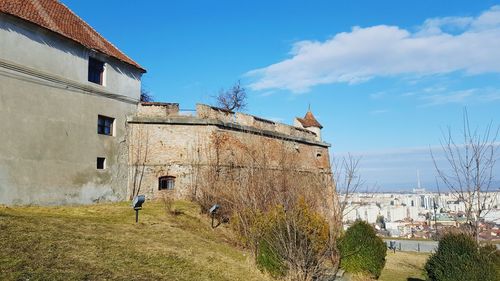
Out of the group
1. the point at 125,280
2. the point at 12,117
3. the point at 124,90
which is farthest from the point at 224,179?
the point at 125,280

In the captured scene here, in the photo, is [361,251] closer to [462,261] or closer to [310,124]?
[462,261]

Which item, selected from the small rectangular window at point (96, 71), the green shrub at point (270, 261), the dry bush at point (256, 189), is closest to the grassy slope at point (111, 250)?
the green shrub at point (270, 261)

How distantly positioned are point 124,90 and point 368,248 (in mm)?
13439

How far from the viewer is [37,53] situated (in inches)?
612

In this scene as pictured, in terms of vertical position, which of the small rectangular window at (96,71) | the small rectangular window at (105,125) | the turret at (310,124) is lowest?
the small rectangular window at (105,125)

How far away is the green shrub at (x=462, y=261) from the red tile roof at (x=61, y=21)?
15.4 meters

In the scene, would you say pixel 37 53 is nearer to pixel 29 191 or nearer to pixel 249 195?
pixel 29 191

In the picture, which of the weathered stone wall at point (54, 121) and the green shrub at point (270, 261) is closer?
the green shrub at point (270, 261)

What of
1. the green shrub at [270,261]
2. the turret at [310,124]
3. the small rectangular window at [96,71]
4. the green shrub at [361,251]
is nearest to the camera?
the green shrub at [270,261]

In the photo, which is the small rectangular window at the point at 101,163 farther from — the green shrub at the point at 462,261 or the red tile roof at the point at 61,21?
the green shrub at the point at 462,261

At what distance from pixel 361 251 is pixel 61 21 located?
51.0 ft

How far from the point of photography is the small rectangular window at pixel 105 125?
1848cm

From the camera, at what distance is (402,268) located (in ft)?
54.6

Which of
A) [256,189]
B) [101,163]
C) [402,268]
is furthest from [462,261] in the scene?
[101,163]
